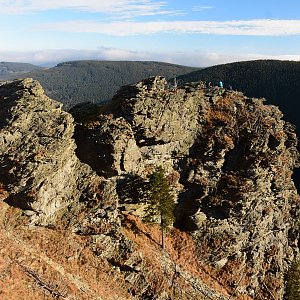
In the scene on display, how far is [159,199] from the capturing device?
177ft

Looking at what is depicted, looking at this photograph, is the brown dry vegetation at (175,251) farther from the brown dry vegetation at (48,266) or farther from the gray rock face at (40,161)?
the gray rock face at (40,161)

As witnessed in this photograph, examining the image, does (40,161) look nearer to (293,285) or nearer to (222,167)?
(222,167)

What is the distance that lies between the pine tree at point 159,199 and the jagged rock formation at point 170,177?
1.99m

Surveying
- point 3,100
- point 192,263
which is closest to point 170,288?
point 192,263

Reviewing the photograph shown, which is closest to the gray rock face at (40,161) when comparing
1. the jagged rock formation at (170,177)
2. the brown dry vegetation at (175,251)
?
the jagged rock formation at (170,177)

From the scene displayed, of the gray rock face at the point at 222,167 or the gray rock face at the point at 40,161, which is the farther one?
the gray rock face at the point at 222,167

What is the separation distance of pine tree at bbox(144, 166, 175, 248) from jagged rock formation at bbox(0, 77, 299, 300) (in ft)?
6.52

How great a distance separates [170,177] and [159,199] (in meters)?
7.28

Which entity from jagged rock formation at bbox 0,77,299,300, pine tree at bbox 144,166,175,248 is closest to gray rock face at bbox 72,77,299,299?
jagged rock formation at bbox 0,77,299,300

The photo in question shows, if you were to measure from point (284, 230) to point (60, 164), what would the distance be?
4411cm

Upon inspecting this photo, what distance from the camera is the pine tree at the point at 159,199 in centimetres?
5378

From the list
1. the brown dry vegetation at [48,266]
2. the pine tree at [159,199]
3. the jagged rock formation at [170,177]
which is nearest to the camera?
the brown dry vegetation at [48,266]

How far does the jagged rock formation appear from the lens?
Answer: 46.3 metres

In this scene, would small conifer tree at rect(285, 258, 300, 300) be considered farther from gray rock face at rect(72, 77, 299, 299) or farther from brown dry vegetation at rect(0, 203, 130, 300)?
brown dry vegetation at rect(0, 203, 130, 300)
